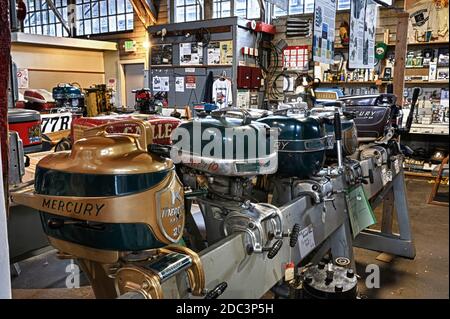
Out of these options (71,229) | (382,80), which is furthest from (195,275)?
(382,80)

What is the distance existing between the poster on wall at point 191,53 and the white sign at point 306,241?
6.58 metres

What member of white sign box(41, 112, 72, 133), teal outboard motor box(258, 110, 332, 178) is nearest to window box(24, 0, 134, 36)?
white sign box(41, 112, 72, 133)

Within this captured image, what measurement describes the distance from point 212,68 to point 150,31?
1835mm

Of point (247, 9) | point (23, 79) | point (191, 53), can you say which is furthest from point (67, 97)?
point (247, 9)

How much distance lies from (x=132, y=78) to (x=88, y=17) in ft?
7.71

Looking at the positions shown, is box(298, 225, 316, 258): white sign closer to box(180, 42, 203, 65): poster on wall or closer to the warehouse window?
box(180, 42, 203, 65): poster on wall

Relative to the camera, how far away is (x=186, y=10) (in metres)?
8.99

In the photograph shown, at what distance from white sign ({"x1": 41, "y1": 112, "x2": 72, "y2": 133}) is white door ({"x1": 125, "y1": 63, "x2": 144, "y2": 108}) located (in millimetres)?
6317

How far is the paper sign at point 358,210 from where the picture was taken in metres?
2.02

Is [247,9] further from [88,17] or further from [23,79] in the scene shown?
[23,79]

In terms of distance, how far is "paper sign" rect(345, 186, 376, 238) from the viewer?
202 cm

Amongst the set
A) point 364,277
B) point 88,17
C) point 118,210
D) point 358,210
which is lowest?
point 364,277

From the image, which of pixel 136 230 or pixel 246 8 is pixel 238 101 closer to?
pixel 246 8
